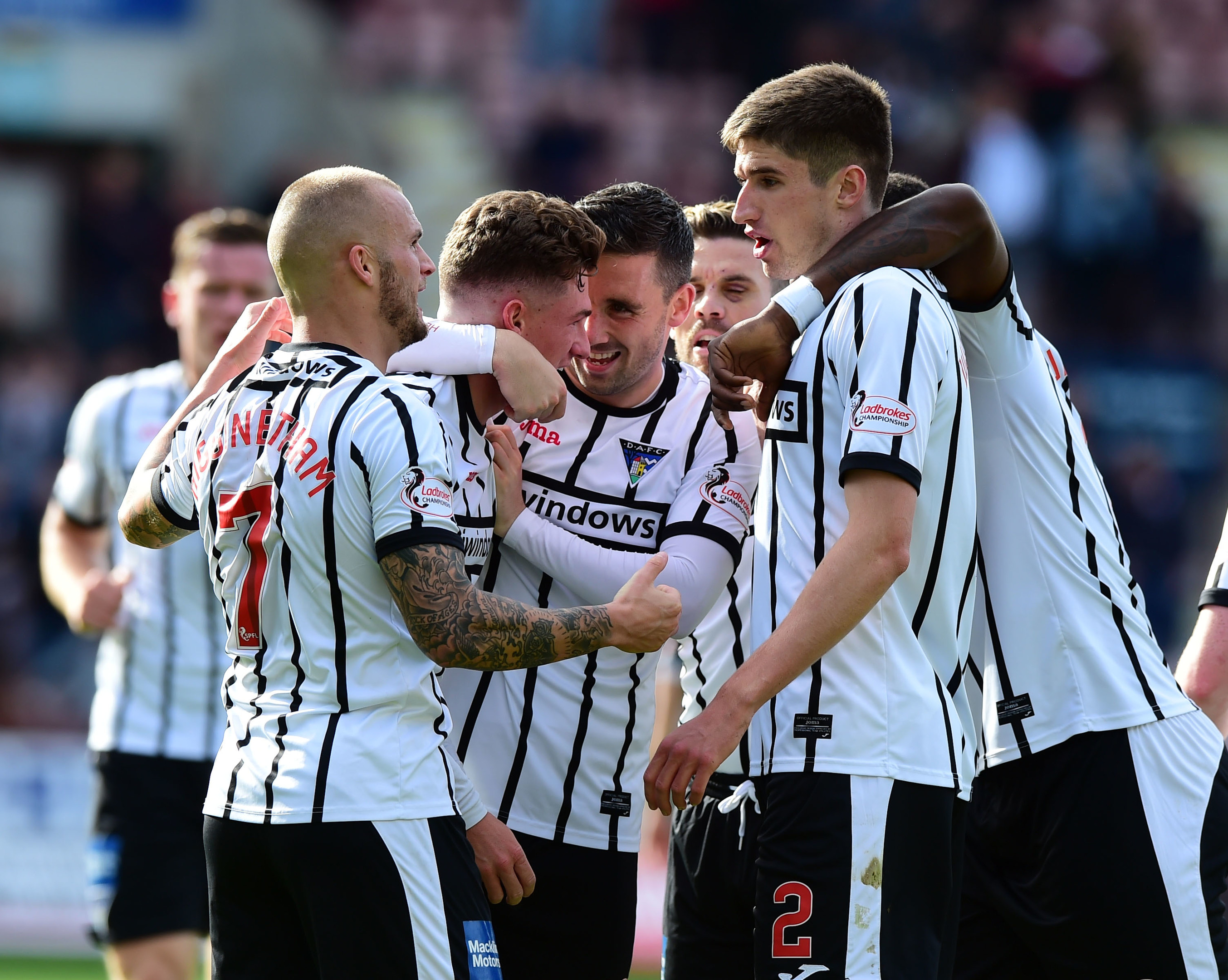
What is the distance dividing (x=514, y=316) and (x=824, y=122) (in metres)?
0.80

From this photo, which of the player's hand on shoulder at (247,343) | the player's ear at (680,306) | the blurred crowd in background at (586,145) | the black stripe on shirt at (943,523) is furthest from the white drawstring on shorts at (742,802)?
the blurred crowd in background at (586,145)

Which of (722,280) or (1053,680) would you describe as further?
(722,280)

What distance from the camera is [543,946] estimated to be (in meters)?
3.54

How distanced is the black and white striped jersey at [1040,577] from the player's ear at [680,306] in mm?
749

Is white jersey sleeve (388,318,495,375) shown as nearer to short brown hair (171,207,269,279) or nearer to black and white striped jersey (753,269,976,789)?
black and white striped jersey (753,269,976,789)

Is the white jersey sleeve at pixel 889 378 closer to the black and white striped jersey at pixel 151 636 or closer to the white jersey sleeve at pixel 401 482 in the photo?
the white jersey sleeve at pixel 401 482

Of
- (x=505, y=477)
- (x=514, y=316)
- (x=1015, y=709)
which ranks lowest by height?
(x=1015, y=709)

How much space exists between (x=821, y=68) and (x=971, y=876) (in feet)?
6.11

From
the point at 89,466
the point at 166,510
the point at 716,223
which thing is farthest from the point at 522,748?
the point at 89,466

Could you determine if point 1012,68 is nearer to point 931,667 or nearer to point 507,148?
point 507,148

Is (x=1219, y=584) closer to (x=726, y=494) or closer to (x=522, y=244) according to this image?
(x=726, y=494)

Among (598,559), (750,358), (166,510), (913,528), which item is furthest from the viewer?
(598,559)

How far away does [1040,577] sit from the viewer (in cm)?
328

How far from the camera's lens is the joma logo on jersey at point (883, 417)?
2881mm
